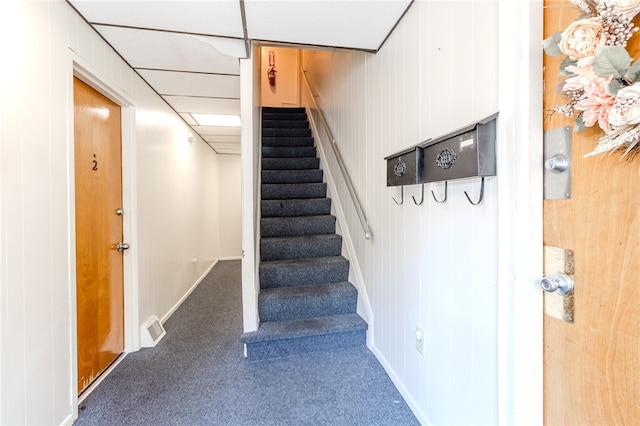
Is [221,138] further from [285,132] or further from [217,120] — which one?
[285,132]

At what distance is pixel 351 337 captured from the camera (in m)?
2.15

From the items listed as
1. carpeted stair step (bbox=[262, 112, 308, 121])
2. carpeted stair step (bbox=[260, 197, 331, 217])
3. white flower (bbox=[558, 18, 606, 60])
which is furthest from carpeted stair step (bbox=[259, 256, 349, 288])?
carpeted stair step (bbox=[262, 112, 308, 121])

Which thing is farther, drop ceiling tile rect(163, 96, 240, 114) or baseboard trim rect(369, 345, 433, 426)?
drop ceiling tile rect(163, 96, 240, 114)

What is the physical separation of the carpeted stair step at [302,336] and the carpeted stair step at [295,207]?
1167 millimetres

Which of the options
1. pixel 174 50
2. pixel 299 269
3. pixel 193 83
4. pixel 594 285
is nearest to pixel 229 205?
pixel 193 83

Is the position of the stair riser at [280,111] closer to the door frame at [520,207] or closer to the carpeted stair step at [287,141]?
the carpeted stair step at [287,141]

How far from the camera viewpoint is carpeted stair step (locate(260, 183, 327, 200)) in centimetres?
315

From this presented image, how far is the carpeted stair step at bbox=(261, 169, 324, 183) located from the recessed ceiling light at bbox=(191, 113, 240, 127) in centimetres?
76

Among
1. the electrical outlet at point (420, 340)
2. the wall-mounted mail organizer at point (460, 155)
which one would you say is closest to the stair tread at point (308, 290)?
the electrical outlet at point (420, 340)

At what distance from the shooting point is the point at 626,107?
0.59 m

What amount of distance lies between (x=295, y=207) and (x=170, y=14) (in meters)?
1.89

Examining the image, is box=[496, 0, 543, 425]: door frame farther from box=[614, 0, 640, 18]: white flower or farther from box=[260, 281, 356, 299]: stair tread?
box=[260, 281, 356, 299]: stair tread

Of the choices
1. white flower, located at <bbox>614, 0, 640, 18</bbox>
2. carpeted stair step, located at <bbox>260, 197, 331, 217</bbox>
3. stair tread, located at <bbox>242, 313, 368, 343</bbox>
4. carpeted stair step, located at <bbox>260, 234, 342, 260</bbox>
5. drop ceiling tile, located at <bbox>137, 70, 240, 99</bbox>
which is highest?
drop ceiling tile, located at <bbox>137, 70, 240, 99</bbox>

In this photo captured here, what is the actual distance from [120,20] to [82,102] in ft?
1.73
